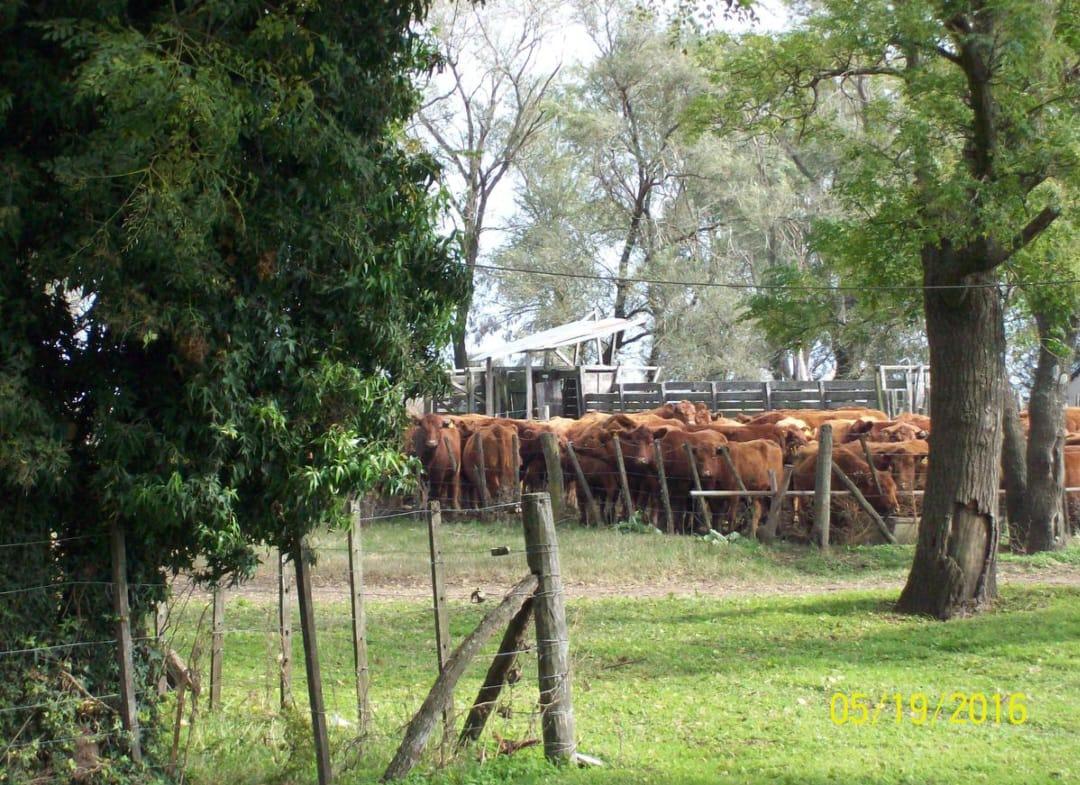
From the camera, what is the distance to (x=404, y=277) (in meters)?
6.95

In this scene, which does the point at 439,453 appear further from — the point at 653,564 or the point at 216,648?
the point at 216,648

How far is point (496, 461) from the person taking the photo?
2438 cm

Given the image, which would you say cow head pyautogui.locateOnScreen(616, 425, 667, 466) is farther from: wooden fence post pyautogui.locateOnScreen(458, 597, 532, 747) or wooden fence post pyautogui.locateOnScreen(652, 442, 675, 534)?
wooden fence post pyautogui.locateOnScreen(458, 597, 532, 747)

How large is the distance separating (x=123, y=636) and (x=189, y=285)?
204 cm

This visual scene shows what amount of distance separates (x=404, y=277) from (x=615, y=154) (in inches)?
1437

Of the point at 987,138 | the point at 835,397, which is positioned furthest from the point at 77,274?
the point at 835,397

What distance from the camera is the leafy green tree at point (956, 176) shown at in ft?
41.3

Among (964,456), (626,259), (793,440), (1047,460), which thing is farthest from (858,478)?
(626,259)

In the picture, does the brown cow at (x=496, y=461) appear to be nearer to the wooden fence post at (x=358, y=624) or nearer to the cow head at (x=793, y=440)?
the cow head at (x=793, y=440)

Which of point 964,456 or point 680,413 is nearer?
point 964,456

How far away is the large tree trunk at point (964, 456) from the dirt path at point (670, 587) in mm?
1877

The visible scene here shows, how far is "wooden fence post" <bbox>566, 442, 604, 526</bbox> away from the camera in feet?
72.4

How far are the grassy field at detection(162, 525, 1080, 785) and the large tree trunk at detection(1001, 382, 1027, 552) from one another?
96cm

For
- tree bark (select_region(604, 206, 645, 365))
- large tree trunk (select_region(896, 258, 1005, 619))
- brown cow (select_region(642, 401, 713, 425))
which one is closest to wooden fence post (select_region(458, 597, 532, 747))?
large tree trunk (select_region(896, 258, 1005, 619))
